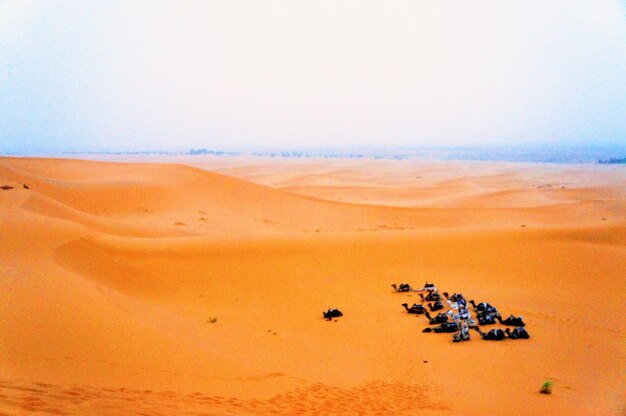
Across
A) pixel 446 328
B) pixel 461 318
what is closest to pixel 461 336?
pixel 446 328

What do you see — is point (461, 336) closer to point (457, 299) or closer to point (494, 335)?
point (494, 335)

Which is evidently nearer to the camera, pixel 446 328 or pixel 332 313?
pixel 446 328

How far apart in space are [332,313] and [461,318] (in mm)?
2314

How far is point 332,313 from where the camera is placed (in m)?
8.77

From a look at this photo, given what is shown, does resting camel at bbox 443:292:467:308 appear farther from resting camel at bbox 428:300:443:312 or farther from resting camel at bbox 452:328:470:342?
resting camel at bbox 452:328:470:342

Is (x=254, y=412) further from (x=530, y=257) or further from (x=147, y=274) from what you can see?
(x=530, y=257)

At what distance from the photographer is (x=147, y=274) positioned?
1045 cm

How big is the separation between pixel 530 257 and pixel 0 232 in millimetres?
13049

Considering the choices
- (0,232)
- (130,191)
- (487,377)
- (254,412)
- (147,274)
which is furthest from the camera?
(130,191)

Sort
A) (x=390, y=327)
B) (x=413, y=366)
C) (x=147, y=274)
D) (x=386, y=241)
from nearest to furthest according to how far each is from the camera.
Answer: (x=413, y=366) < (x=390, y=327) < (x=147, y=274) < (x=386, y=241)

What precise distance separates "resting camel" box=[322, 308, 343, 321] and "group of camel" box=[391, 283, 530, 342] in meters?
1.36

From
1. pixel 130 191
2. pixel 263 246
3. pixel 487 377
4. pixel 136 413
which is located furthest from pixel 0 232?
pixel 130 191

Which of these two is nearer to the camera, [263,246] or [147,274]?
[147,274]

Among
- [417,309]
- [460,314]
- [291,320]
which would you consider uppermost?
[460,314]
